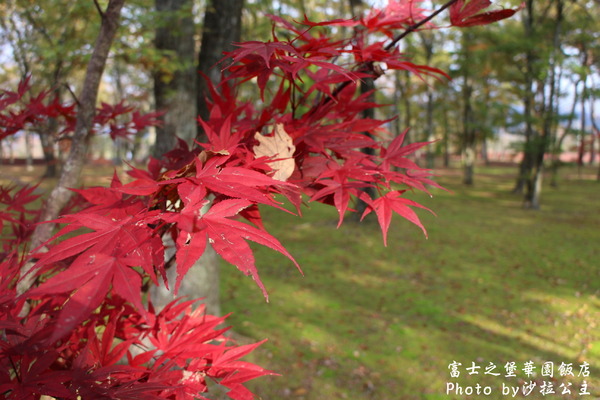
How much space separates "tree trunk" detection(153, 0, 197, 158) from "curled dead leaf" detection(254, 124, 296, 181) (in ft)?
9.05

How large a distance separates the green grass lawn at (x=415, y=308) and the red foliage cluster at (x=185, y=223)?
222 centimetres

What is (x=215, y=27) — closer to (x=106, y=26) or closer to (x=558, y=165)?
(x=106, y=26)

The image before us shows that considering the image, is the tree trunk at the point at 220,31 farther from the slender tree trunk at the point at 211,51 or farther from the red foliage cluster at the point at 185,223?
the red foliage cluster at the point at 185,223

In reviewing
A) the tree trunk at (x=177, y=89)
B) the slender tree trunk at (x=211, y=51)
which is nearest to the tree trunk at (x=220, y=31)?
the slender tree trunk at (x=211, y=51)

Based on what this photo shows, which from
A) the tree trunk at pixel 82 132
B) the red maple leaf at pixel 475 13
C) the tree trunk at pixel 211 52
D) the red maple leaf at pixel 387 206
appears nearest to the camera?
the red maple leaf at pixel 387 206

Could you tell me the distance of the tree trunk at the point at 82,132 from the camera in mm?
1567

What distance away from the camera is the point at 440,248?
7.24m

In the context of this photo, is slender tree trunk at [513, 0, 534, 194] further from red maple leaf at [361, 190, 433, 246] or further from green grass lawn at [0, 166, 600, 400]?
red maple leaf at [361, 190, 433, 246]

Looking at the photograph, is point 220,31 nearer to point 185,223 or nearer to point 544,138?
point 185,223

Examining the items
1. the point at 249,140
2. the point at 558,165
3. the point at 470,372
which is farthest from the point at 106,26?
the point at 558,165

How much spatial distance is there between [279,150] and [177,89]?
123 inches

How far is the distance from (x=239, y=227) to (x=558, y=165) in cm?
1499

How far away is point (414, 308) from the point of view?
4.72 m

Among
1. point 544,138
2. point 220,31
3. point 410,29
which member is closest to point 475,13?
point 410,29
